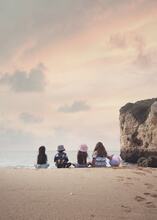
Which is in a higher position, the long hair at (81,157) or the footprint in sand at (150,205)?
the long hair at (81,157)

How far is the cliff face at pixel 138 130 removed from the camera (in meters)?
57.4

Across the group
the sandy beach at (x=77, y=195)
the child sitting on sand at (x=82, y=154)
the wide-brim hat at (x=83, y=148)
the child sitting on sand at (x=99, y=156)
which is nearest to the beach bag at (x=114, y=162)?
the child sitting on sand at (x=99, y=156)

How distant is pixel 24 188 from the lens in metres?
8.66

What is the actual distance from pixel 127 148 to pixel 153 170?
55.6 metres

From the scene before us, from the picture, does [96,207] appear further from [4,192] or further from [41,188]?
[4,192]

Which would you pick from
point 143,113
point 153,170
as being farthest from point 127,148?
point 153,170

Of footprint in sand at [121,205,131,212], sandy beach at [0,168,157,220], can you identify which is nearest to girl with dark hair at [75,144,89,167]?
sandy beach at [0,168,157,220]

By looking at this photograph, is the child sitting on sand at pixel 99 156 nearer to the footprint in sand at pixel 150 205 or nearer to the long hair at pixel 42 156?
the long hair at pixel 42 156

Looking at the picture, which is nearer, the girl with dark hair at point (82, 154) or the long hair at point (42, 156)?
A: the girl with dark hair at point (82, 154)

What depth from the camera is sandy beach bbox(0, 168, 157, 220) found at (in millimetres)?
7555

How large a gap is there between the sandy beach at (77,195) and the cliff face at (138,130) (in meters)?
47.2

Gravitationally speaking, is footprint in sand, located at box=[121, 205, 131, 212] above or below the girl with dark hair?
below

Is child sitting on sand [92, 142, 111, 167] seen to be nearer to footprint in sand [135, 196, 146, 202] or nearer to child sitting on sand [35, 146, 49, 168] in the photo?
child sitting on sand [35, 146, 49, 168]

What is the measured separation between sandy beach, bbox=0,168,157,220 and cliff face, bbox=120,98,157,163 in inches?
1860
